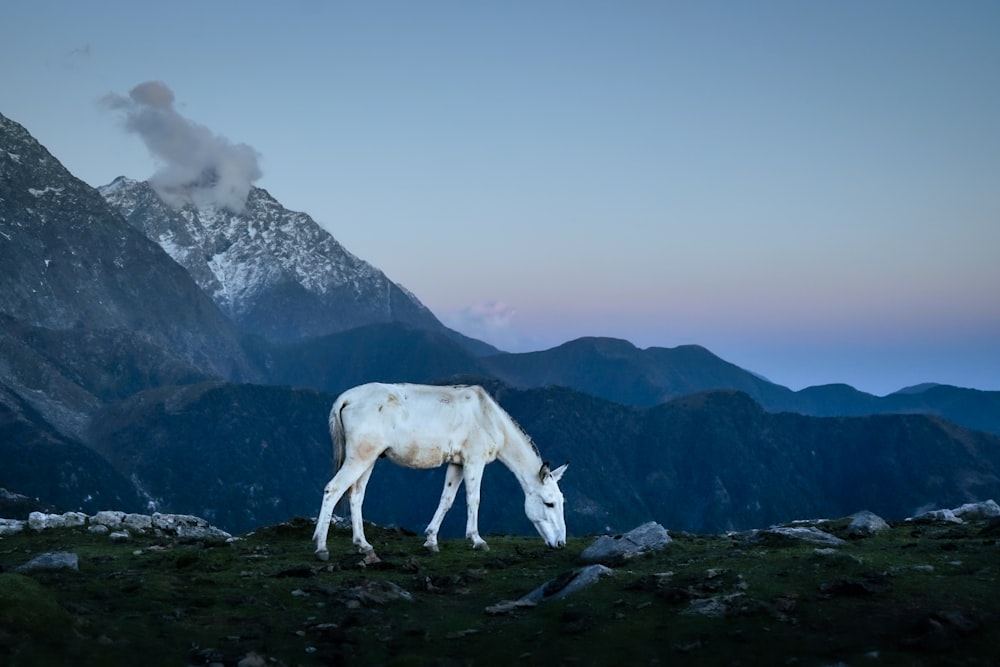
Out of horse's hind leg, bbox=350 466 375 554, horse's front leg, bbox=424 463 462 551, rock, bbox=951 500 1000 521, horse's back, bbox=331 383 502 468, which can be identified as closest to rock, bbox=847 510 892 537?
rock, bbox=951 500 1000 521

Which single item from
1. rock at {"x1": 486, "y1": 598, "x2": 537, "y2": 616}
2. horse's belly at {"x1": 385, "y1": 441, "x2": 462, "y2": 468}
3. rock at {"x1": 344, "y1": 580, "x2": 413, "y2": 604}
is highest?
horse's belly at {"x1": 385, "y1": 441, "x2": 462, "y2": 468}

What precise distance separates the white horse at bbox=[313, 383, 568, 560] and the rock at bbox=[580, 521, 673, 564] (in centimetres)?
147

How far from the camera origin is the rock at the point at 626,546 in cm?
2914

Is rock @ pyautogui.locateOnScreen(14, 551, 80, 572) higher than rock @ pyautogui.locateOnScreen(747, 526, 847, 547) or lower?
lower

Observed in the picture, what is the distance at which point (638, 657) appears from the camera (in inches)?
704

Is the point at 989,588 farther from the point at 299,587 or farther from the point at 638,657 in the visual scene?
the point at 299,587

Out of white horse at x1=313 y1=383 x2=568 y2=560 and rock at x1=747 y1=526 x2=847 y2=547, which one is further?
white horse at x1=313 y1=383 x2=568 y2=560

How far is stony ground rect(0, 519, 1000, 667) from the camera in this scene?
17562 mm

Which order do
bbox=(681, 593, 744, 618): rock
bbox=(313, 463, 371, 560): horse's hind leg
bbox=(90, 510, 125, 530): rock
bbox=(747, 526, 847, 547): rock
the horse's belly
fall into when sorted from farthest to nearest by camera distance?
bbox=(90, 510, 125, 530): rock → the horse's belly → bbox=(313, 463, 371, 560): horse's hind leg → bbox=(747, 526, 847, 547): rock → bbox=(681, 593, 744, 618): rock

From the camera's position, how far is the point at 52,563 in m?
26.2

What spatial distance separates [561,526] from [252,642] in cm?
1594

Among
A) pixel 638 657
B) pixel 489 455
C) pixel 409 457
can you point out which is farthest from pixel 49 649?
pixel 489 455

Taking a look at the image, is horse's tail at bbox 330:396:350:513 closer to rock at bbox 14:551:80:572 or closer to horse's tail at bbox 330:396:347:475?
horse's tail at bbox 330:396:347:475

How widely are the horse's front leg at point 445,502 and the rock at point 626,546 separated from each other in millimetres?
5459
